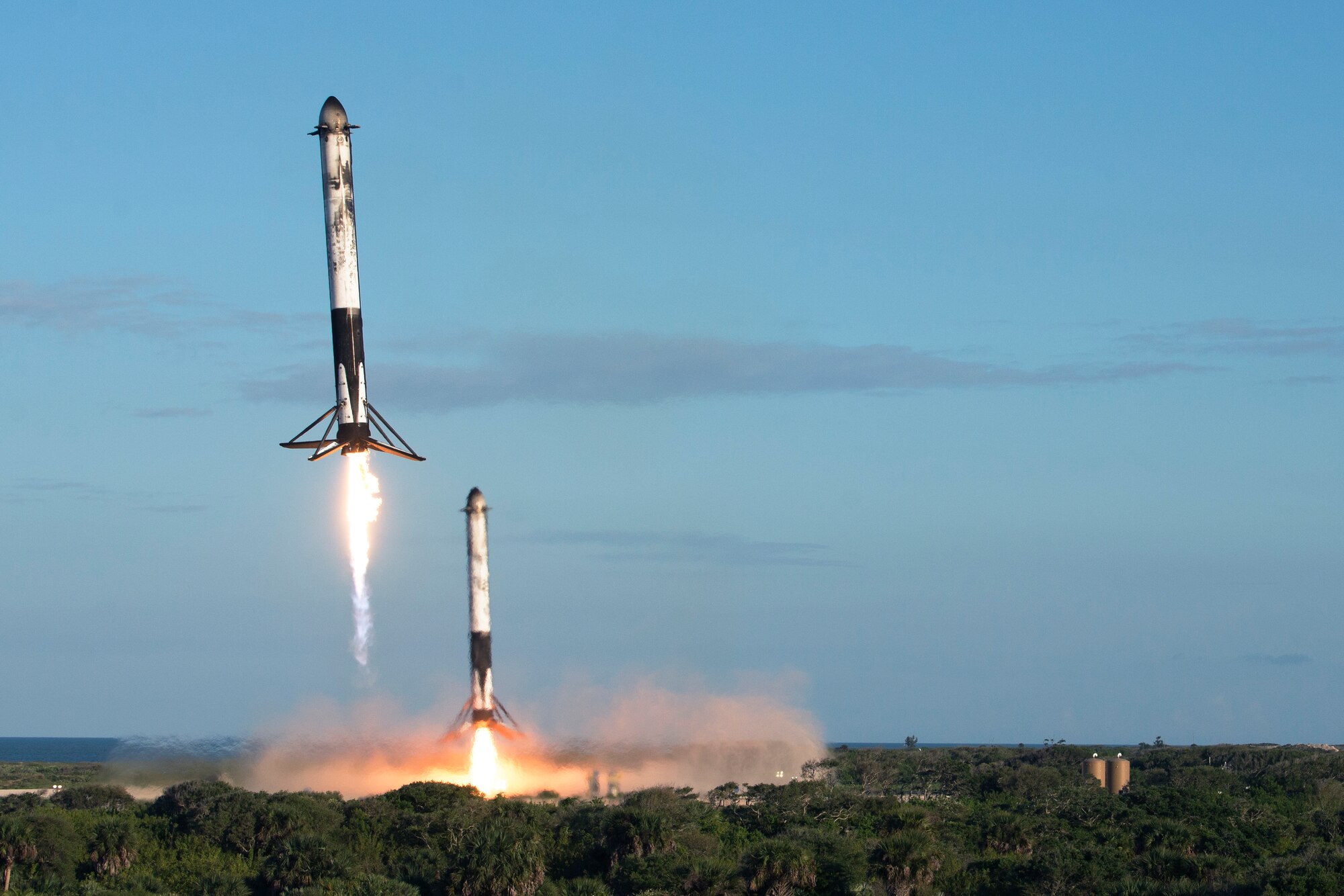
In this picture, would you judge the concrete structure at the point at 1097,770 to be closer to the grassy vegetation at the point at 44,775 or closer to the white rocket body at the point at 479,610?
the white rocket body at the point at 479,610

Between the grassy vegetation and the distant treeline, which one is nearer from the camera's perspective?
the distant treeline

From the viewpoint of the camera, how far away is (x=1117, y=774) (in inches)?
5084

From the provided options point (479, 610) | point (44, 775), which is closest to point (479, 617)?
point (479, 610)

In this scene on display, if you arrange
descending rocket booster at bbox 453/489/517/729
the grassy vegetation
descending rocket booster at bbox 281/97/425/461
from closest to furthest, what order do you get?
descending rocket booster at bbox 281/97/425/461, descending rocket booster at bbox 453/489/517/729, the grassy vegetation

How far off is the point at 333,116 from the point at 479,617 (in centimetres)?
3241

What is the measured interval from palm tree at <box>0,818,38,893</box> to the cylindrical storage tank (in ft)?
263

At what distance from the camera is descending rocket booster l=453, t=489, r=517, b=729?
85.9 metres

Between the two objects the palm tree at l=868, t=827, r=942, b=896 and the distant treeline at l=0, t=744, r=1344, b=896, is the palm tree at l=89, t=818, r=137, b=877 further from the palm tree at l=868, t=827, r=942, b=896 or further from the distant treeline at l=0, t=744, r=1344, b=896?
the palm tree at l=868, t=827, r=942, b=896

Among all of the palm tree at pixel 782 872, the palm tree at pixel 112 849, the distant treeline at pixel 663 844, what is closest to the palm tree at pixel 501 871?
the distant treeline at pixel 663 844

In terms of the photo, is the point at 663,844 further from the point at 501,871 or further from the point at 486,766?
the point at 486,766

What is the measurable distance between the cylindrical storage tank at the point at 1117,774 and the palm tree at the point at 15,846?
8002cm

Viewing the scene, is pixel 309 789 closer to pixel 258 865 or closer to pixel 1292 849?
pixel 258 865

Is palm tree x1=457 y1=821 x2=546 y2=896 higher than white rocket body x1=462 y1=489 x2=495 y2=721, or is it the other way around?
white rocket body x1=462 y1=489 x2=495 y2=721

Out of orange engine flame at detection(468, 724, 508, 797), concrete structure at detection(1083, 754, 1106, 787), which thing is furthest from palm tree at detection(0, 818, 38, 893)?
concrete structure at detection(1083, 754, 1106, 787)
